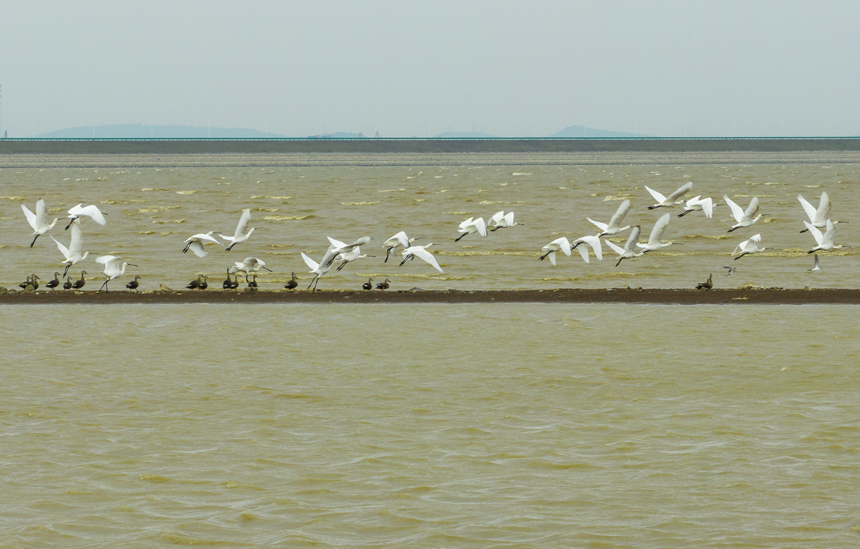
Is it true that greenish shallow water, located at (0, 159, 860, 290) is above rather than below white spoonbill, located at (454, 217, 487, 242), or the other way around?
below

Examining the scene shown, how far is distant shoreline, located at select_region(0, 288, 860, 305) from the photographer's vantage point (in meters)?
20.4

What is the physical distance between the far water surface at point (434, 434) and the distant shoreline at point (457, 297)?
91.9 inches

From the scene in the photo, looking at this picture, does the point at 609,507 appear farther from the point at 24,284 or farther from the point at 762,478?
the point at 24,284

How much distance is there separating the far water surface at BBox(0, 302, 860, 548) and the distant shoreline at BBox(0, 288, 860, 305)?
7.65ft

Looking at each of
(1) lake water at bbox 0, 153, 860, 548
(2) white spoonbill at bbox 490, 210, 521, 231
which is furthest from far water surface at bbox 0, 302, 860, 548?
(2) white spoonbill at bbox 490, 210, 521, 231

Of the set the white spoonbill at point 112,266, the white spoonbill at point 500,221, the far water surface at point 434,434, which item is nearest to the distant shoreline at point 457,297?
the white spoonbill at point 112,266

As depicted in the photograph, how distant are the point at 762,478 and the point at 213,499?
4339 mm

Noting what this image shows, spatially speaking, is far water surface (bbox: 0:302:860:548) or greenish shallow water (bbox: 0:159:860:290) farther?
greenish shallow water (bbox: 0:159:860:290)

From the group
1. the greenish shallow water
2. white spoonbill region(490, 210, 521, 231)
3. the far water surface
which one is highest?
white spoonbill region(490, 210, 521, 231)

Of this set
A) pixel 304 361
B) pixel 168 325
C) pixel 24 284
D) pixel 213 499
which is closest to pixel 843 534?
pixel 213 499

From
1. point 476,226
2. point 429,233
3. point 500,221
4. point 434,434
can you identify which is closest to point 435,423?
point 434,434

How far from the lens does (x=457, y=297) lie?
21.0 metres

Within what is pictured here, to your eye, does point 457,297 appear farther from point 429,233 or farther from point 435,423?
point 429,233

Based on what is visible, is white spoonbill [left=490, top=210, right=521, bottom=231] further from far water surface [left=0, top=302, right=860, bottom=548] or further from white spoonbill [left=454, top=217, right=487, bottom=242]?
far water surface [left=0, top=302, right=860, bottom=548]
